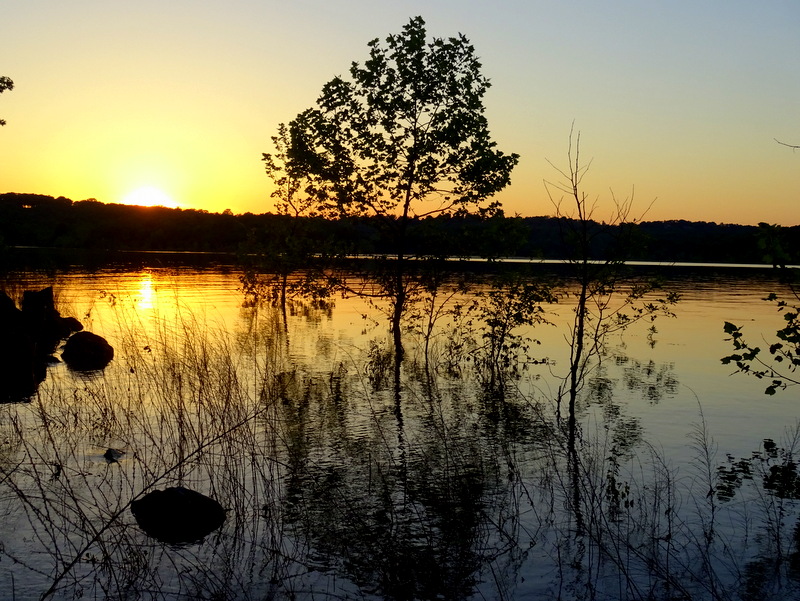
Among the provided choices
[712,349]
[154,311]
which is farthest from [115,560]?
[154,311]

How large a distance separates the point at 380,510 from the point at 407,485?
4.68ft

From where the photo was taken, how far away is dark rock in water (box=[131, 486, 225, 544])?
1048 cm

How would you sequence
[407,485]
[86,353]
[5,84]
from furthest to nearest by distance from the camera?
1. [5,84]
2. [86,353]
3. [407,485]

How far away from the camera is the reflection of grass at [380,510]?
9.18 m

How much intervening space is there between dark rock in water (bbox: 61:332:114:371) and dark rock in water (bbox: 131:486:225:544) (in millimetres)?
15969

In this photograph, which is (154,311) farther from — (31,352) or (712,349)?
(712,349)

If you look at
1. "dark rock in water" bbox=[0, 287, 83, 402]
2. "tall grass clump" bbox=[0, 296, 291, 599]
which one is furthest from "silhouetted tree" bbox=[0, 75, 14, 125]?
"tall grass clump" bbox=[0, 296, 291, 599]

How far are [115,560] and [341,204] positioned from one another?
1870 cm

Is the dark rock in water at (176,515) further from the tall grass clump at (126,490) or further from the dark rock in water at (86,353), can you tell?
the dark rock in water at (86,353)

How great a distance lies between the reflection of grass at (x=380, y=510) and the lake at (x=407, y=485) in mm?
50

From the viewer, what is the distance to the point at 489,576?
9.52m

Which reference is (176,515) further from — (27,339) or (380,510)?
(27,339)

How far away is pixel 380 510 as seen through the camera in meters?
11.8

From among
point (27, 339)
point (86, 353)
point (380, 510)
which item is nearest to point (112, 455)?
point (380, 510)
